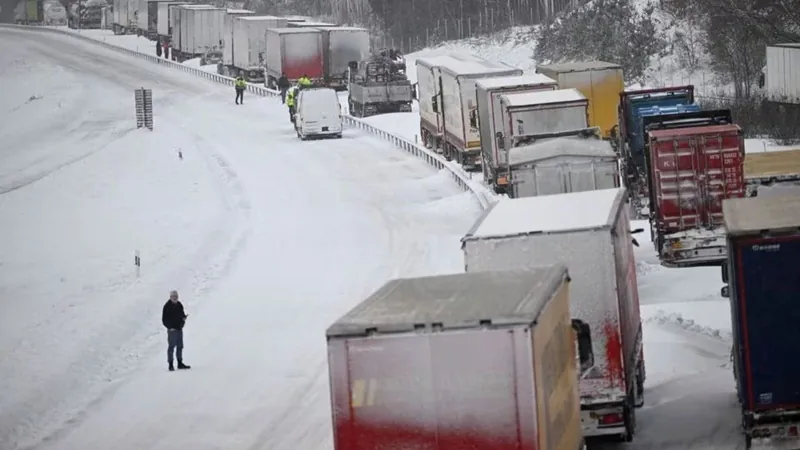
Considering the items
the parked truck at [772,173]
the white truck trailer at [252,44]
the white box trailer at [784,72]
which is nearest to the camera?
the parked truck at [772,173]

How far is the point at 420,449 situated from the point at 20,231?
2927 centimetres

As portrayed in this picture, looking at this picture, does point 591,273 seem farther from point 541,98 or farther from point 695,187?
point 541,98

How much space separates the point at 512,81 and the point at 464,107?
351 centimetres

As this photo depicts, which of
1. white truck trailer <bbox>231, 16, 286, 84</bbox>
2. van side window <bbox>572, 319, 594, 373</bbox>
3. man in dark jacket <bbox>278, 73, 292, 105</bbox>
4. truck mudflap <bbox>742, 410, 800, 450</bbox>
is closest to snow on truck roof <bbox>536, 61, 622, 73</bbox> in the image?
man in dark jacket <bbox>278, 73, 292, 105</bbox>

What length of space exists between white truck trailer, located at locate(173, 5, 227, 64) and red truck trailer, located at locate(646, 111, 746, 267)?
2206 inches

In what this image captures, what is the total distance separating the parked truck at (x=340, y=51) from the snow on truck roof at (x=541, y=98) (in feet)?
106

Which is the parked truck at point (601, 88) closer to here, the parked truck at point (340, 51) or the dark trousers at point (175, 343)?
the dark trousers at point (175, 343)

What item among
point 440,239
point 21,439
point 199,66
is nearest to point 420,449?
point 21,439

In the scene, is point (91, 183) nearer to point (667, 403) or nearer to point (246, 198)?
point (246, 198)

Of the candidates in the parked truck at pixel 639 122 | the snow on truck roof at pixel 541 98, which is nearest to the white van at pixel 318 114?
the parked truck at pixel 639 122

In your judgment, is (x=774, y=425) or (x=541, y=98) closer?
(x=774, y=425)

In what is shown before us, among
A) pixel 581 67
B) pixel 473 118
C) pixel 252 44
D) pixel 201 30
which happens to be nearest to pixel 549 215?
pixel 473 118

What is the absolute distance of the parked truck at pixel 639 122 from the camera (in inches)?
1266

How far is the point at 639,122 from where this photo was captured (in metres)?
33.1
